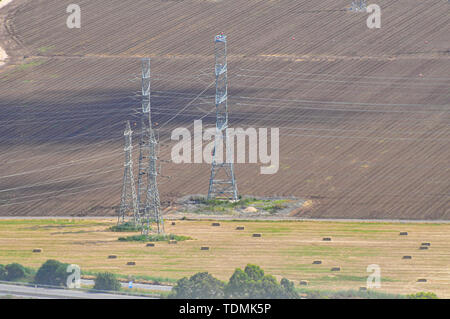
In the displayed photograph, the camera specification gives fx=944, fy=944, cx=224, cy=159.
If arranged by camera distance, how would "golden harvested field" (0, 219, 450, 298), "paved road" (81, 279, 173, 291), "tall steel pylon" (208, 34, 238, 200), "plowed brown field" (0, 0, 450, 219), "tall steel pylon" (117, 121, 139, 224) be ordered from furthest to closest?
"plowed brown field" (0, 0, 450, 219) → "tall steel pylon" (208, 34, 238, 200) → "tall steel pylon" (117, 121, 139, 224) → "golden harvested field" (0, 219, 450, 298) → "paved road" (81, 279, 173, 291)

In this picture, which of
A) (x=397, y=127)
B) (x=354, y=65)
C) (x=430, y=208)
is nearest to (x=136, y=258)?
(x=430, y=208)

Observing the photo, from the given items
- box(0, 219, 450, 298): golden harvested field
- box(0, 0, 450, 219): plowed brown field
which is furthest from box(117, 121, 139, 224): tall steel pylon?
box(0, 0, 450, 219): plowed brown field

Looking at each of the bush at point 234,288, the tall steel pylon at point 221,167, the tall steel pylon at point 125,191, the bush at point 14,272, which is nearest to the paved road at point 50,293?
the bush at point 14,272

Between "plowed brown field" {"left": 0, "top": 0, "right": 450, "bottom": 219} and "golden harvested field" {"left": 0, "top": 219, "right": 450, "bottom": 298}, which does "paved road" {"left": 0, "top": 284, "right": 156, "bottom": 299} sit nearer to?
"golden harvested field" {"left": 0, "top": 219, "right": 450, "bottom": 298}

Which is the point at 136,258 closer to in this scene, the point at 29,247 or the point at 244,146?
the point at 29,247

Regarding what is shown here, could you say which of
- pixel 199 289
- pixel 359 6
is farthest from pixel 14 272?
pixel 359 6

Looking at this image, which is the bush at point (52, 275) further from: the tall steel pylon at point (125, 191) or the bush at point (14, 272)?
the tall steel pylon at point (125, 191)
